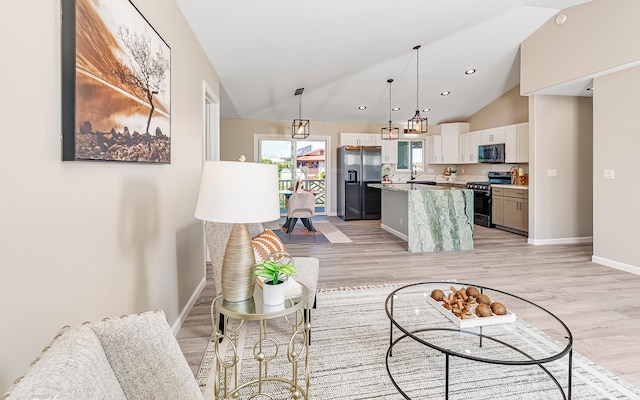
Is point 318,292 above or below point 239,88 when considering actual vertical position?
below

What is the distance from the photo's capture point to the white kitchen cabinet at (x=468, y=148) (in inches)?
309

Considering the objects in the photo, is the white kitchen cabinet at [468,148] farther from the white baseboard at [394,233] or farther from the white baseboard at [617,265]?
the white baseboard at [617,265]

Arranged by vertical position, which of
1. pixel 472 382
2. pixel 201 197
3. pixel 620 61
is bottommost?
pixel 472 382

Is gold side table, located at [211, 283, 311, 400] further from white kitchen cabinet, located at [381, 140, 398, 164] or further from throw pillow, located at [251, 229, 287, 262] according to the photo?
white kitchen cabinet, located at [381, 140, 398, 164]

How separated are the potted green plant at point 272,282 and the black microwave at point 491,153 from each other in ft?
21.7

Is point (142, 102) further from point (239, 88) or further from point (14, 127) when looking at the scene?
point (239, 88)

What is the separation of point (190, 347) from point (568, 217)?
19.1ft

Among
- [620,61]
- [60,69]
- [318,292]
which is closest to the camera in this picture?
[60,69]

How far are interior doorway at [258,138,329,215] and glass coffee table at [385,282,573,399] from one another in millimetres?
6778

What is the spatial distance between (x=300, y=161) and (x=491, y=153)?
4.41 m

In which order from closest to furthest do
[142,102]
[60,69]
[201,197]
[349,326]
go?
1. [60,69]
2. [201,197]
3. [142,102]
4. [349,326]

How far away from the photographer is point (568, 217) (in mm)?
5520

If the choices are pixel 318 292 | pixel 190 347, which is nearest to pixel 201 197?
pixel 190 347

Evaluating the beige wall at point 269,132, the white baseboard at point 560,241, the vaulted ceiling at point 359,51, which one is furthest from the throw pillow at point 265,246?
the beige wall at point 269,132
